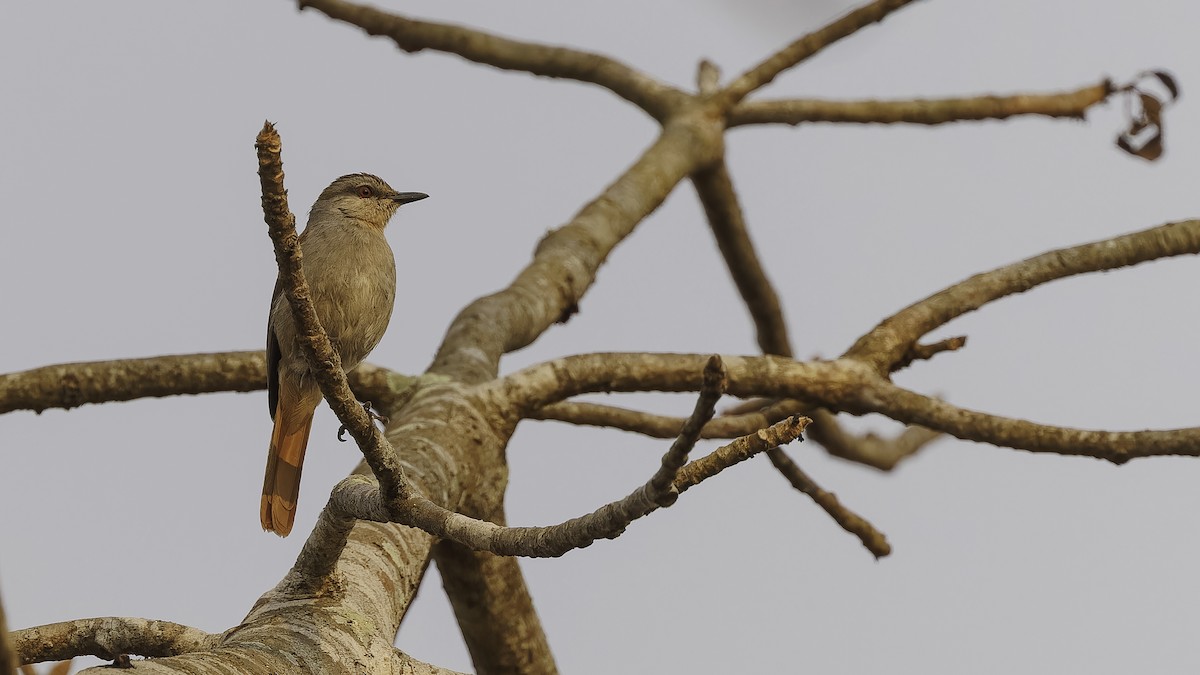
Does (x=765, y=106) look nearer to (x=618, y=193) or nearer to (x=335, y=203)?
(x=618, y=193)

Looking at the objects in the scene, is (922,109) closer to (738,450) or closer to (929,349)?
(929,349)

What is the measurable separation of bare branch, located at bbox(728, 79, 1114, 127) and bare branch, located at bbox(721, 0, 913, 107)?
0.19m

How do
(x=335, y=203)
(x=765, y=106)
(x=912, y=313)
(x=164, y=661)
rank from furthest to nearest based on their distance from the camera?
1. (x=765, y=106)
2. (x=912, y=313)
3. (x=335, y=203)
4. (x=164, y=661)

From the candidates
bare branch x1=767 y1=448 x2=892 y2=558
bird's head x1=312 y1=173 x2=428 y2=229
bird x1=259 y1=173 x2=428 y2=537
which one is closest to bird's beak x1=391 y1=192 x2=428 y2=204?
bird's head x1=312 y1=173 x2=428 y2=229

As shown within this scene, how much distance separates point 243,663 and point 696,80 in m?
5.65

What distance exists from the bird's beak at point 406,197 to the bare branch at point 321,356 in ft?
6.59

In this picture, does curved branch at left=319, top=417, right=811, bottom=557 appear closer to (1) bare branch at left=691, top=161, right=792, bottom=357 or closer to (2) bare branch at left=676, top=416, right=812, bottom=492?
(2) bare branch at left=676, top=416, right=812, bottom=492

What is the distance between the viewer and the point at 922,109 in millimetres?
6859

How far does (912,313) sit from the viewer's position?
4.76 m


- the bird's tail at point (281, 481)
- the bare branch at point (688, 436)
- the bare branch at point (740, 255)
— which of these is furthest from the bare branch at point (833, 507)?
the bare branch at point (688, 436)

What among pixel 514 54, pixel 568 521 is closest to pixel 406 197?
pixel 568 521

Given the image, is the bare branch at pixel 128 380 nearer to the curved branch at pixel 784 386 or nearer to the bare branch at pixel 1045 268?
the curved branch at pixel 784 386

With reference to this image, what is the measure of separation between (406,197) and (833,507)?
2135 mm

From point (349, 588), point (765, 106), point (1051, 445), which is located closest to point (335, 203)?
point (349, 588)
